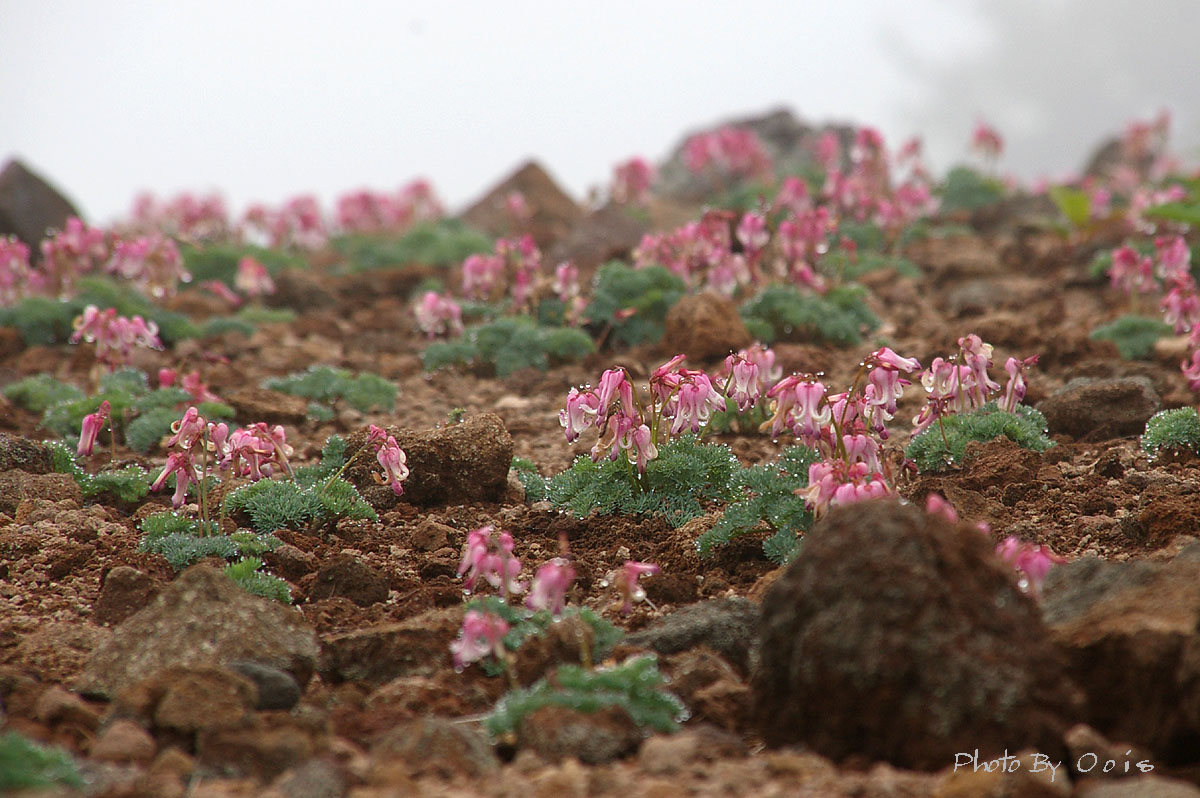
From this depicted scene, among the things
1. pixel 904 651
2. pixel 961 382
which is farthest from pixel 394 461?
pixel 904 651

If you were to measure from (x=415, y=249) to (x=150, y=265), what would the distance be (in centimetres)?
649

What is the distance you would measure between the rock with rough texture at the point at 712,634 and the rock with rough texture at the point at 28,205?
521 inches

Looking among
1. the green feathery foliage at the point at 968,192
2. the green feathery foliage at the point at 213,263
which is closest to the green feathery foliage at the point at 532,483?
the green feathery foliage at the point at 213,263

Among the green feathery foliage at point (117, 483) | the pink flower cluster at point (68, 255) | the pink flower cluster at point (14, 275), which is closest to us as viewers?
the green feathery foliage at point (117, 483)

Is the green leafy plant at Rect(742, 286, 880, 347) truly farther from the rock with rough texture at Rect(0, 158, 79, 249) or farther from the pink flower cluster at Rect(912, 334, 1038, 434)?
the rock with rough texture at Rect(0, 158, 79, 249)

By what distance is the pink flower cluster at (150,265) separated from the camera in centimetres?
1184

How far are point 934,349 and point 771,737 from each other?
667 cm

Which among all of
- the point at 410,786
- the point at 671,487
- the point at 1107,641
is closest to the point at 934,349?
the point at 671,487

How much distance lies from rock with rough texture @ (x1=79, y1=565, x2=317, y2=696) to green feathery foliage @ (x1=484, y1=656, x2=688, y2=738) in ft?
3.47

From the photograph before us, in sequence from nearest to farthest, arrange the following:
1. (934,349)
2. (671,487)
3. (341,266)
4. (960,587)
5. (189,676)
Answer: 1. (960,587)
2. (189,676)
3. (671,487)
4. (934,349)
5. (341,266)

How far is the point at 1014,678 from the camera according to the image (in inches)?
149

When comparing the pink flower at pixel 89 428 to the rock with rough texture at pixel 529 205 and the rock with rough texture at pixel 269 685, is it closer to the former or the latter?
the rock with rough texture at pixel 269 685

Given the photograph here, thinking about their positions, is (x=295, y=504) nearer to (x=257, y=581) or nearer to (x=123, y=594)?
(x=257, y=581)

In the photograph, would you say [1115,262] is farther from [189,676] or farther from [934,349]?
[189,676]
